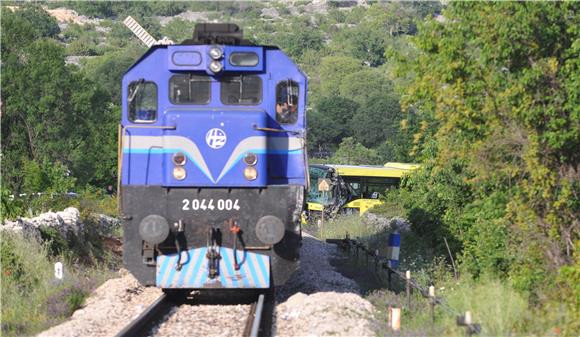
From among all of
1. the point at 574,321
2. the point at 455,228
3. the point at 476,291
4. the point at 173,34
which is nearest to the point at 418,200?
the point at 455,228

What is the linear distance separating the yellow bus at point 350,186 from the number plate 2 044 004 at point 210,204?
28.3 meters

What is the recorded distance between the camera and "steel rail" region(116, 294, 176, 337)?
423 inches

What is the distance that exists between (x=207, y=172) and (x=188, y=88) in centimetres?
132

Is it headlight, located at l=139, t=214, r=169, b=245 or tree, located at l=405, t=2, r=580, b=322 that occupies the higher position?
tree, located at l=405, t=2, r=580, b=322

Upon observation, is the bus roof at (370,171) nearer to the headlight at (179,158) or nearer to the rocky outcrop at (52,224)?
the rocky outcrop at (52,224)

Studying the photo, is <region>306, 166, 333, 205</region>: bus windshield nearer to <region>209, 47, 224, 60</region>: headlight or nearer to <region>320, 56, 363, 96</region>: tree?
<region>209, 47, 224, 60</region>: headlight

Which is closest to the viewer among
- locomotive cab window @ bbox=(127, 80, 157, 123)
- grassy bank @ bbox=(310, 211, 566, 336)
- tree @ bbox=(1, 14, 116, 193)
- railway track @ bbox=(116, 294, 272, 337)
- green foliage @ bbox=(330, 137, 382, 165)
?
grassy bank @ bbox=(310, 211, 566, 336)

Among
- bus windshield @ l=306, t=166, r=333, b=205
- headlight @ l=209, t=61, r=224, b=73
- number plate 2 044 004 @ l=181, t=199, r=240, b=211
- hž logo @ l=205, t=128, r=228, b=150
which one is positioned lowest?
bus windshield @ l=306, t=166, r=333, b=205

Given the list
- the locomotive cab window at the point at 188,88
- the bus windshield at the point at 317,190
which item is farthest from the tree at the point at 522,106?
the bus windshield at the point at 317,190

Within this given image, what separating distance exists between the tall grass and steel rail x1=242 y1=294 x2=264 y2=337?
255 cm

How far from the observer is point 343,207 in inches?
1649

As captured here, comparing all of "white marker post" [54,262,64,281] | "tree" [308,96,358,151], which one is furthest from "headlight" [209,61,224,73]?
"tree" [308,96,358,151]

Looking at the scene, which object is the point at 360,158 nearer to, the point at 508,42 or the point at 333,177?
the point at 333,177

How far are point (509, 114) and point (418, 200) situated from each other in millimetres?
11127
